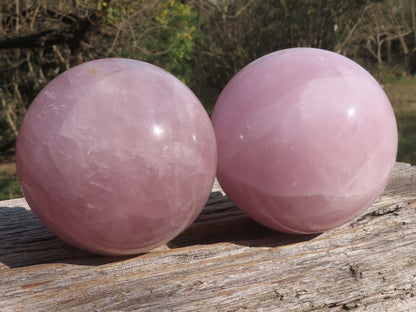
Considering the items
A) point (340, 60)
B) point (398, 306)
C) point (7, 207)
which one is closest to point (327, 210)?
point (398, 306)

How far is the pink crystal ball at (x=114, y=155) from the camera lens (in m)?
1.94

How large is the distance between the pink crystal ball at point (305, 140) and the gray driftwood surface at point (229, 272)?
184 mm

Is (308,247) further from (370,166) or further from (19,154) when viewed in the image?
(19,154)

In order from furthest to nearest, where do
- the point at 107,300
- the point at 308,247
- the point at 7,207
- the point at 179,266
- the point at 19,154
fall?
the point at 7,207
the point at 308,247
the point at 179,266
the point at 19,154
the point at 107,300

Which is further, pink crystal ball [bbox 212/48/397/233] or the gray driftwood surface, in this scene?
pink crystal ball [bbox 212/48/397/233]

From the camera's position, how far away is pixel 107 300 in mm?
1966

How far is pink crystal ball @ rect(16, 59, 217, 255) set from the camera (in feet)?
6.36

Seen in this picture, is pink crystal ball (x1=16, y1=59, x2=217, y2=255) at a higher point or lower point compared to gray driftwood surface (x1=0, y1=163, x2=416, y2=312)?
higher

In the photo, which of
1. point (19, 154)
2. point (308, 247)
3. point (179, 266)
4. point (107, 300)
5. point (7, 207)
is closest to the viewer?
point (107, 300)

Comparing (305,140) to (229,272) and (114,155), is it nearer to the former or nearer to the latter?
(229,272)

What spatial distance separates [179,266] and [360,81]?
120cm

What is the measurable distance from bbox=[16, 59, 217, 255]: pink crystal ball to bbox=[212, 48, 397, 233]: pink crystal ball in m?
0.20

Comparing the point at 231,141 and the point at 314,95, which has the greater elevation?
the point at 314,95

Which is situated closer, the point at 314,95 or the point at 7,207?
the point at 314,95
